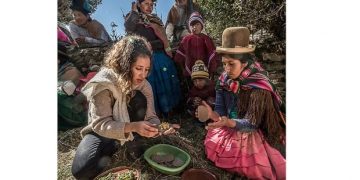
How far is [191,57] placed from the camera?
11.8 ft

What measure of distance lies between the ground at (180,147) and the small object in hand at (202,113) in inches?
2.4

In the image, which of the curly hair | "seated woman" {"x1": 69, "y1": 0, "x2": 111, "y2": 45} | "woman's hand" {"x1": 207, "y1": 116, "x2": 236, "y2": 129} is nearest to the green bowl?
"woman's hand" {"x1": 207, "y1": 116, "x2": 236, "y2": 129}

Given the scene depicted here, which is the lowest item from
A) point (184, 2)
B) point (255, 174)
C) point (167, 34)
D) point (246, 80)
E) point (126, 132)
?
point (255, 174)

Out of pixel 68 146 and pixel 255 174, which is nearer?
pixel 255 174

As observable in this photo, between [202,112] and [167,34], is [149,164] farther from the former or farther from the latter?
[167,34]

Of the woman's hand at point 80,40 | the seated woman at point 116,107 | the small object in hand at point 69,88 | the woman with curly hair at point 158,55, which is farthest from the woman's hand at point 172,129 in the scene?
the woman's hand at point 80,40

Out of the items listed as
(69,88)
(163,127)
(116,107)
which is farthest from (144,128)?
(69,88)

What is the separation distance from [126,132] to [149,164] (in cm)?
27

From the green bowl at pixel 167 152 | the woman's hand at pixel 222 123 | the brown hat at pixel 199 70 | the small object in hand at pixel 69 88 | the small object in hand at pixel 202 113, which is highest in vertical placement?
the brown hat at pixel 199 70

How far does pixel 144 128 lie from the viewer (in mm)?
3455

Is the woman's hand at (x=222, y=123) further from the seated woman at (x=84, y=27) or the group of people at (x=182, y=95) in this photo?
the seated woman at (x=84, y=27)

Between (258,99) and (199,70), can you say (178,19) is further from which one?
(258,99)

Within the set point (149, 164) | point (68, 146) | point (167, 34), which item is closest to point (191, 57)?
point (167, 34)

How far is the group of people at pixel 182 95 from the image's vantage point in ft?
11.4
